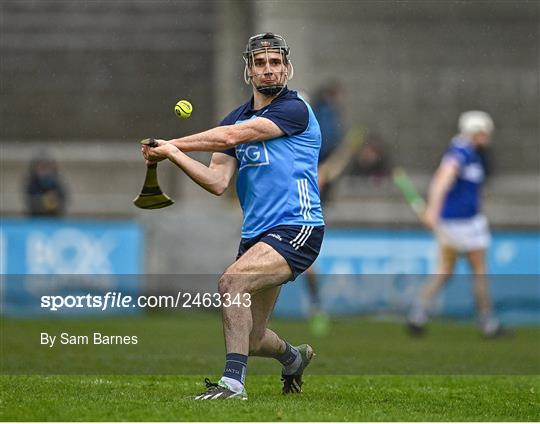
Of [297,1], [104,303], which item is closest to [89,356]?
[104,303]

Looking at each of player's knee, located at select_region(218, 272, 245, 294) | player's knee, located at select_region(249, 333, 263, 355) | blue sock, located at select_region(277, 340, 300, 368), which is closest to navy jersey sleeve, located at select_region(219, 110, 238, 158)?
player's knee, located at select_region(218, 272, 245, 294)

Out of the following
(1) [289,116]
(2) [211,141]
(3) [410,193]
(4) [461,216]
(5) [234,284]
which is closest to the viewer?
(5) [234,284]

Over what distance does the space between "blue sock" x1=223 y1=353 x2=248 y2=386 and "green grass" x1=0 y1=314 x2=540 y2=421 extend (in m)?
0.17

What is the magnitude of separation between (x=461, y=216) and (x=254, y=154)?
22.3 feet

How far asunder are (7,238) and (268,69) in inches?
336

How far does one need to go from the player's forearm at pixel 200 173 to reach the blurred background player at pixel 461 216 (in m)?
6.30

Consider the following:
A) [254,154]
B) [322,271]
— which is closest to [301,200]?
[254,154]

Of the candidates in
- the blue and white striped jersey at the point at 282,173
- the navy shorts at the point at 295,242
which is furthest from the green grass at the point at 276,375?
the blue and white striped jersey at the point at 282,173

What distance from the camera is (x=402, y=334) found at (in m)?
13.6

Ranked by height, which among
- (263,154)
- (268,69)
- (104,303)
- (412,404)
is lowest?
(104,303)

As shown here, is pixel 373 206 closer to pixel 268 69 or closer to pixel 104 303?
pixel 104 303

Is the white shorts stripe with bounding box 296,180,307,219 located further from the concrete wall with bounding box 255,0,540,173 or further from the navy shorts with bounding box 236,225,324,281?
the concrete wall with bounding box 255,0,540,173

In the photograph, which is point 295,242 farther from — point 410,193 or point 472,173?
point 410,193

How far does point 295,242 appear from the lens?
7383 millimetres
